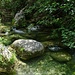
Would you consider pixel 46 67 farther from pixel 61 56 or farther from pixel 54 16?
pixel 54 16

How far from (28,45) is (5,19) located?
20.3 ft

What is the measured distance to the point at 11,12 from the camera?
535 inches

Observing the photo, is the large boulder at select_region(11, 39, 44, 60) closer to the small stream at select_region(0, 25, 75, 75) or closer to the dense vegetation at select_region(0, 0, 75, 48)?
the small stream at select_region(0, 25, 75, 75)

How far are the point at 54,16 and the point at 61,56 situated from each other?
8.21ft

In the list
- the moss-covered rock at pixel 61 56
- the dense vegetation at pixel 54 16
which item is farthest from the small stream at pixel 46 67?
the dense vegetation at pixel 54 16

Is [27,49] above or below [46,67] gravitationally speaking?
above

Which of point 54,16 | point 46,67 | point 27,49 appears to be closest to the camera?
point 46,67

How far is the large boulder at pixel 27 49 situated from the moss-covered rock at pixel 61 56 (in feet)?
1.76

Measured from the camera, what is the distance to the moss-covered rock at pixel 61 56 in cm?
704

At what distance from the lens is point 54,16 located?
8.95m

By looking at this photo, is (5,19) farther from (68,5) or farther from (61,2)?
(68,5)

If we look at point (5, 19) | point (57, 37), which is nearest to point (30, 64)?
point (57, 37)

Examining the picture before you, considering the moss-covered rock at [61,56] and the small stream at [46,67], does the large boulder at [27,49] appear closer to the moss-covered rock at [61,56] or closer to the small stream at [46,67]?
the small stream at [46,67]

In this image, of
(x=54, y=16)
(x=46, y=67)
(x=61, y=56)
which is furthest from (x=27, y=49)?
(x=54, y=16)
